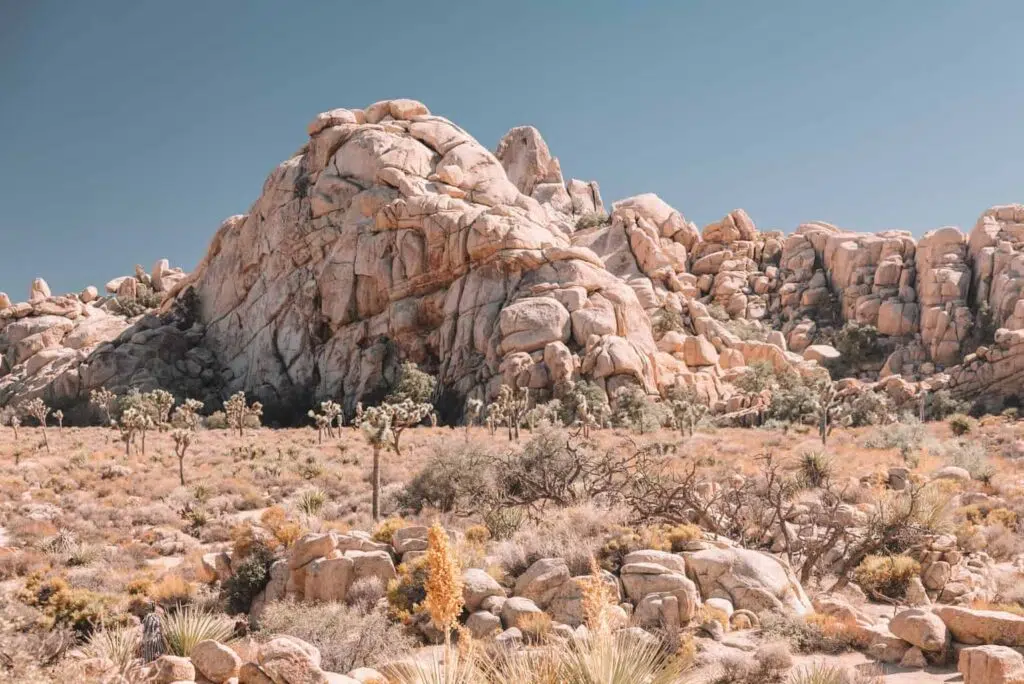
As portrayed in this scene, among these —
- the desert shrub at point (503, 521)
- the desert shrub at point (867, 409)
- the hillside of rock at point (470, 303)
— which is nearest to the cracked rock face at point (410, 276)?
the hillside of rock at point (470, 303)

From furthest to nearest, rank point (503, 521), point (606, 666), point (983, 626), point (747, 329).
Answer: point (747, 329), point (503, 521), point (983, 626), point (606, 666)

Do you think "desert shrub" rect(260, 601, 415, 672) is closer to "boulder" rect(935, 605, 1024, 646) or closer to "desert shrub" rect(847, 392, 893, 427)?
"boulder" rect(935, 605, 1024, 646)

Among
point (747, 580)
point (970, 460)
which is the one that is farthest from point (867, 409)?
point (747, 580)

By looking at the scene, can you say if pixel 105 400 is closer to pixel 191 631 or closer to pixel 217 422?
pixel 217 422

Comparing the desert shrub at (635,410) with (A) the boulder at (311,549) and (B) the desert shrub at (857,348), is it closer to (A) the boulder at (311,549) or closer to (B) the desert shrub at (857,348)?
(B) the desert shrub at (857,348)

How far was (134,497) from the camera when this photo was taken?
22.3 meters

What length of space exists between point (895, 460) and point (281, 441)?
30153mm

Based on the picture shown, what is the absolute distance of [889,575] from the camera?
11391 millimetres

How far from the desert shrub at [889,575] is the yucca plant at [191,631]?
10434 millimetres

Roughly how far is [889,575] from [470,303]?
148 ft

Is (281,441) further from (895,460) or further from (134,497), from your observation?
(895,460)

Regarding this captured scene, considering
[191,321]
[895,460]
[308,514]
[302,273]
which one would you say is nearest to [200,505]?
[308,514]

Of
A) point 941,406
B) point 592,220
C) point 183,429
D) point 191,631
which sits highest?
point 592,220

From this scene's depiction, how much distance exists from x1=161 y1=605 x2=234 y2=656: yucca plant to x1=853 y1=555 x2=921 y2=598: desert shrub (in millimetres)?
10434
